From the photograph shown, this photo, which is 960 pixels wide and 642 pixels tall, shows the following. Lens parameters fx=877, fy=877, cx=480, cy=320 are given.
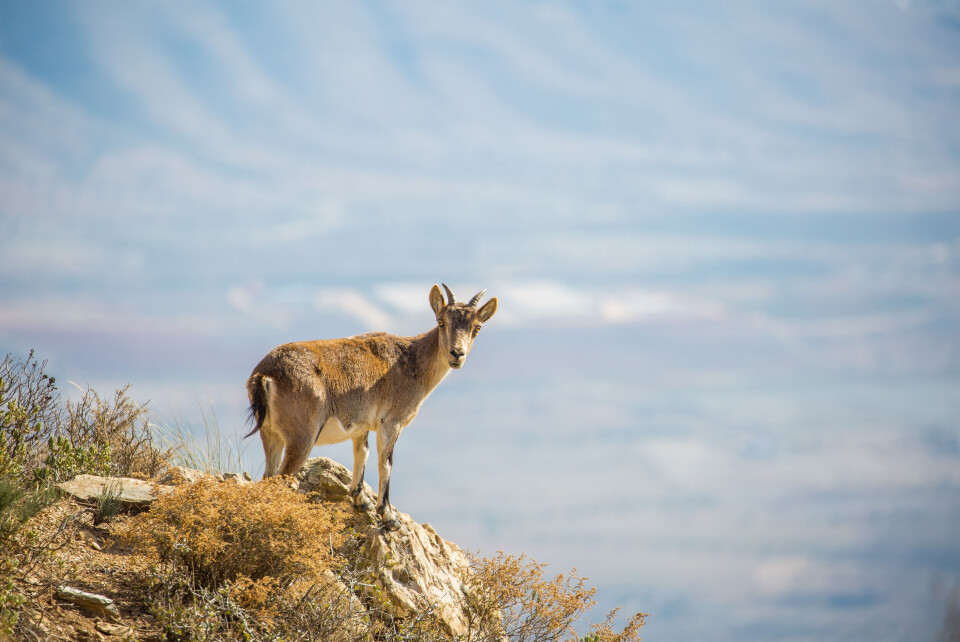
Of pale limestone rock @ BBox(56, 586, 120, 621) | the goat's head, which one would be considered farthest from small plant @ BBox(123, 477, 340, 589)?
the goat's head

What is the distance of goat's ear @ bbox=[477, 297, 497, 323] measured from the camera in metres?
13.9

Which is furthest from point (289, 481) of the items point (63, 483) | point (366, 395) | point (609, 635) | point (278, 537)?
point (609, 635)

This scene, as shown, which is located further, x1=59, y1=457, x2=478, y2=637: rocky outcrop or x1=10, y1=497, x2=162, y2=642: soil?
x1=59, y1=457, x2=478, y2=637: rocky outcrop

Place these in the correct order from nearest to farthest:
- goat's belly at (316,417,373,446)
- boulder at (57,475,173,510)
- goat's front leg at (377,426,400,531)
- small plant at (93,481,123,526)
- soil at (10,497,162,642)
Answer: soil at (10,497,162,642) → small plant at (93,481,123,526) → boulder at (57,475,173,510) → goat's belly at (316,417,373,446) → goat's front leg at (377,426,400,531)

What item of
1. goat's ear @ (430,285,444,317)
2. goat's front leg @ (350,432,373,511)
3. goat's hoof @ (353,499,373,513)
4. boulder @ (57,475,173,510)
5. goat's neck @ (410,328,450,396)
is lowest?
boulder @ (57,475,173,510)

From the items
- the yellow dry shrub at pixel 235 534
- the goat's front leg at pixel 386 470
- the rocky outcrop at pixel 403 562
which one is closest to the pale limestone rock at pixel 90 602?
the yellow dry shrub at pixel 235 534

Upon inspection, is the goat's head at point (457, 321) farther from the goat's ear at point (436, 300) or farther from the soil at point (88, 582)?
the soil at point (88, 582)

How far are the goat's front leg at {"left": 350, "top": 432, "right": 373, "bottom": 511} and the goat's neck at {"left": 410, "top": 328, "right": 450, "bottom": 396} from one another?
1.27 meters

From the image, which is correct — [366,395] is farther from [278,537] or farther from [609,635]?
[609,635]

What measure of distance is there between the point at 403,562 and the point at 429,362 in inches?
123

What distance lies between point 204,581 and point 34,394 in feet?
18.1

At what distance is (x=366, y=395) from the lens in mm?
12578

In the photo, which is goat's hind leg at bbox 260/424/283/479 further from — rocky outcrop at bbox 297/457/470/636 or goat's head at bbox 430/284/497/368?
goat's head at bbox 430/284/497/368

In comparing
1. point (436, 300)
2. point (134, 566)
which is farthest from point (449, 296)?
point (134, 566)
